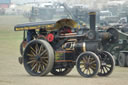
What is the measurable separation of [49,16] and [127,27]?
3808 centimetres

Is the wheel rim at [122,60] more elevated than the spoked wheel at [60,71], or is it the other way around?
the spoked wheel at [60,71]

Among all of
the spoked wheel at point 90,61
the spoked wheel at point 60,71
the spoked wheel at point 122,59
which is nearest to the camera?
the spoked wheel at point 90,61

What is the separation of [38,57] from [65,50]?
2.92ft

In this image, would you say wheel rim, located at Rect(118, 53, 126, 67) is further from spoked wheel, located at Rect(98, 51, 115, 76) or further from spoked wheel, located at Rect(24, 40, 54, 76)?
spoked wheel, located at Rect(24, 40, 54, 76)

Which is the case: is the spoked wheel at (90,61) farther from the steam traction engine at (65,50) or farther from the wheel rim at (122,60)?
the wheel rim at (122,60)

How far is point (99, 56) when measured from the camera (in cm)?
1644

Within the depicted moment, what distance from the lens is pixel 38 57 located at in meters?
16.9

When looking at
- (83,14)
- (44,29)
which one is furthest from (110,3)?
(44,29)

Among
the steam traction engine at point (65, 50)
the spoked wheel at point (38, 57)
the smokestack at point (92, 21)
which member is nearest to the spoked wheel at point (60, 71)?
the steam traction engine at point (65, 50)

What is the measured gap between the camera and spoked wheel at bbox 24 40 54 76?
1655cm

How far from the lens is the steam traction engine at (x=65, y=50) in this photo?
634 inches

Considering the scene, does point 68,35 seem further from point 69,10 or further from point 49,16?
point 49,16

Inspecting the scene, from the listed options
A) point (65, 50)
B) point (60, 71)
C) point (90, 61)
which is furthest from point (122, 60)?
point (90, 61)

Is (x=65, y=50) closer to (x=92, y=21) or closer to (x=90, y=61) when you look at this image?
(x=90, y=61)
